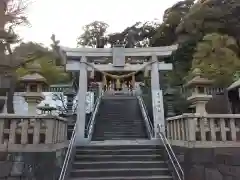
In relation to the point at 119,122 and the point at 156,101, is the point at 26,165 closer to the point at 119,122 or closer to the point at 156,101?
the point at 156,101

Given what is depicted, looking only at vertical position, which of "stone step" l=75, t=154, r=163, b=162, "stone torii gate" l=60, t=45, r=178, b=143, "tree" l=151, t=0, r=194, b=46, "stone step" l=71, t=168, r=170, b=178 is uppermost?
"tree" l=151, t=0, r=194, b=46

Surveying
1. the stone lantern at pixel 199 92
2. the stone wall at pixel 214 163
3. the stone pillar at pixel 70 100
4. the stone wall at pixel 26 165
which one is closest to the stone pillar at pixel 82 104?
the stone pillar at pixel 70 100

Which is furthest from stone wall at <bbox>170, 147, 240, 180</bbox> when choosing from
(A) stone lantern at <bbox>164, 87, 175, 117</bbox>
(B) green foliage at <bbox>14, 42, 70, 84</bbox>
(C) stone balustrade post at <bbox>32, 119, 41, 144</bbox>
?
(B) green foliage at <bbox>14, 42, 70, 84</bbox>

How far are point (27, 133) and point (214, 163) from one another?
436cm

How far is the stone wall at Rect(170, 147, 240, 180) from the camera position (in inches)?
255

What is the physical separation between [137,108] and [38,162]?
9.95 m

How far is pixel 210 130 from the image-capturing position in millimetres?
6594

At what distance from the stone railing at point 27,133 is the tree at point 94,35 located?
3392cm

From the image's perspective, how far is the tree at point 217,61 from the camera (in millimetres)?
16297

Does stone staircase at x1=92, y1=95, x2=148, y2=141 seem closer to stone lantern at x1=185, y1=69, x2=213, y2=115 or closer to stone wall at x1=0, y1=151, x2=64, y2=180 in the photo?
stone lantern at x1=185, y1=69, x2=213, y2=115

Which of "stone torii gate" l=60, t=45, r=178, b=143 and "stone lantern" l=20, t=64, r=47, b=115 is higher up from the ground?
"stone torii gate" l=60, t=45, r=178, b=143

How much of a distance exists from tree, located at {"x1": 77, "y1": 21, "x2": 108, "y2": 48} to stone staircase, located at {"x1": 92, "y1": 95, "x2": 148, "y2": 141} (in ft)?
79.1

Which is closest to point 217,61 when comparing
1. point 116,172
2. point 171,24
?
point 116,172

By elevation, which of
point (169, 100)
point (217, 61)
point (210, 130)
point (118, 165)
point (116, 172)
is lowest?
point (116, 172)
